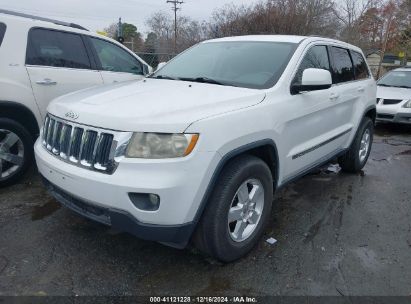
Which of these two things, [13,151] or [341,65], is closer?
[13,151]

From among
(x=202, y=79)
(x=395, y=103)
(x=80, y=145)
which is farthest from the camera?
(x=395, y=103)

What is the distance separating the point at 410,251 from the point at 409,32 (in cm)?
2855

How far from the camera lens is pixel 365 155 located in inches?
227

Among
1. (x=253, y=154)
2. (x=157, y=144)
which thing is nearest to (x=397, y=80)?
(x=253, y=154)

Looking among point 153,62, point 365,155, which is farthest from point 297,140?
point 153,62

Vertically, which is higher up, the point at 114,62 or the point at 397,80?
the point at 114,62

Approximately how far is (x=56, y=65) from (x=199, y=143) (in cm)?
297

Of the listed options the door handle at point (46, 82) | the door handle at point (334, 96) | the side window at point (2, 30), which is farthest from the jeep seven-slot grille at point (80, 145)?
the door handle at point (334, 96)

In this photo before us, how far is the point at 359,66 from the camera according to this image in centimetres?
539

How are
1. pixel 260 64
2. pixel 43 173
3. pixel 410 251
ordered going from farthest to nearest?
pixel 260 64, pixel 410 251, pixel 43 173

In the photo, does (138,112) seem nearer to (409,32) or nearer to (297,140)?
(297,140)

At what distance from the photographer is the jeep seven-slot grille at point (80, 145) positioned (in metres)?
2.64

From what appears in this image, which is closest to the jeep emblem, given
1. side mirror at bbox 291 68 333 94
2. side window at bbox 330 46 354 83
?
side mirror at bbox 291 68 333 94

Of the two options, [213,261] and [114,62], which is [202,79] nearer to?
[213,261]
